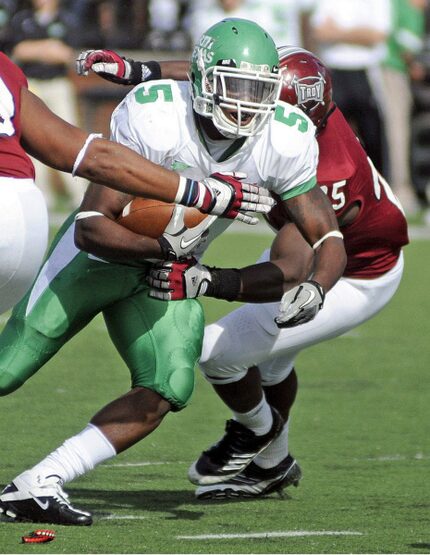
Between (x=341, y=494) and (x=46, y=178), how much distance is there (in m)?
8.68

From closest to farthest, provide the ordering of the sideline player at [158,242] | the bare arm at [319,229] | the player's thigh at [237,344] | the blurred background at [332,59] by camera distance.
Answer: the sideline player at [158,242]
the bare arm at [319,229]
the player's thigh at [237,344]
the blurred background at [332,59]

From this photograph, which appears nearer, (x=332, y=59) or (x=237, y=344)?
(x=237, y=344)

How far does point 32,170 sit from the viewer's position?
4023 mm

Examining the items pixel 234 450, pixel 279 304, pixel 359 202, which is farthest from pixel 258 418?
pixel 359 202

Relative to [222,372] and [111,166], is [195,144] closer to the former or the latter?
[111,166]

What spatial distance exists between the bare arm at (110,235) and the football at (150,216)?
3cm

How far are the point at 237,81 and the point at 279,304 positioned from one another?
2.67 feet

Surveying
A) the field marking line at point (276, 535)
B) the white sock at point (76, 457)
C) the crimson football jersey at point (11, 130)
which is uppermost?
the crimson football jersey at point (11, 130)

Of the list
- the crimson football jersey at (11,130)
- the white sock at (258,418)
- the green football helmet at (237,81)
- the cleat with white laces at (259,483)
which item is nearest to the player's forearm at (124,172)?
the crimson football jersey at (11,130)

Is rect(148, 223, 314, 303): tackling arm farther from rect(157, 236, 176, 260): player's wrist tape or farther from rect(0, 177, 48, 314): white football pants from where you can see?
rect(0, 177, 48, 314): white football pants

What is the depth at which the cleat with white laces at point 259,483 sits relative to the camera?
5.04 metres

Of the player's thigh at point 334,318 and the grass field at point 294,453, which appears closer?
the grass field at point 294,453

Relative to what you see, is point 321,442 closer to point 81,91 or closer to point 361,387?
point 361,387

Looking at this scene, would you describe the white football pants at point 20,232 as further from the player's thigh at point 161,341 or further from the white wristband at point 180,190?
the player's thigh at point 161,341
